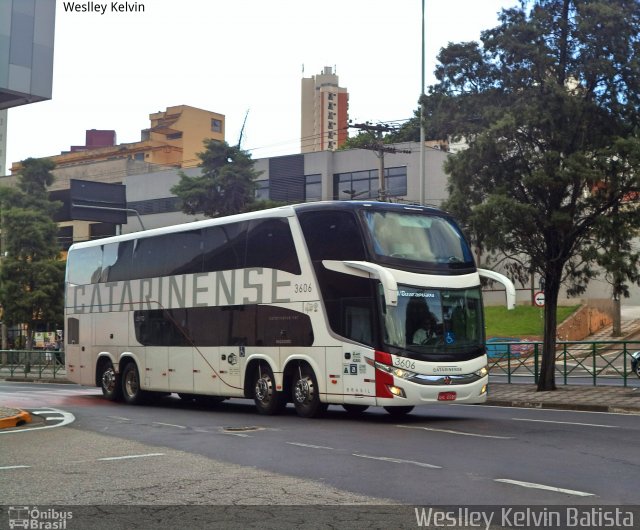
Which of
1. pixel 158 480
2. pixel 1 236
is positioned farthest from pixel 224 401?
pixel 1 236

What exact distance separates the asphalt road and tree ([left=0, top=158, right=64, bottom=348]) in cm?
3867

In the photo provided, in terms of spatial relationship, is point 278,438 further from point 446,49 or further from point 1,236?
point 1,236

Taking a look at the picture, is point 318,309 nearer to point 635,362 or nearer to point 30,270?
point 635,362

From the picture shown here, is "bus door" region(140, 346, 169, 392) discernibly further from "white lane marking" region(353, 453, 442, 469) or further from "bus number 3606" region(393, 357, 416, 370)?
"white lane marking" region(353, 453, 442, 469)

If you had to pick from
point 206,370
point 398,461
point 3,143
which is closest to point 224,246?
point 206,370

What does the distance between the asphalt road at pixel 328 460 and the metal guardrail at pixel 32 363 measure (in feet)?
84.7

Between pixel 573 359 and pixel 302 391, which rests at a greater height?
pixel 573 359

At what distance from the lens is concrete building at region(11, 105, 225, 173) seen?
345 feet

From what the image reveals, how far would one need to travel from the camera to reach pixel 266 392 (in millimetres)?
20312

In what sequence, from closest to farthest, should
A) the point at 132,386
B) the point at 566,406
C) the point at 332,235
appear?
the point at 332,235, the point at 566,406, the point at 132,386

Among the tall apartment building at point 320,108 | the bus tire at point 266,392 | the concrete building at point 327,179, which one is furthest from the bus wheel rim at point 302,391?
the tall apartment building at point 320,108

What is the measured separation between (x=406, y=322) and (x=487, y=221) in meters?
6.46

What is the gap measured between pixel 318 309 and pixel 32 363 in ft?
99.4

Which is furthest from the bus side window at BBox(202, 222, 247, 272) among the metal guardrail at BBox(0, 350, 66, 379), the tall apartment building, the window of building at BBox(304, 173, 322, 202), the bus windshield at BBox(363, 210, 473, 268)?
the tall apartment building
